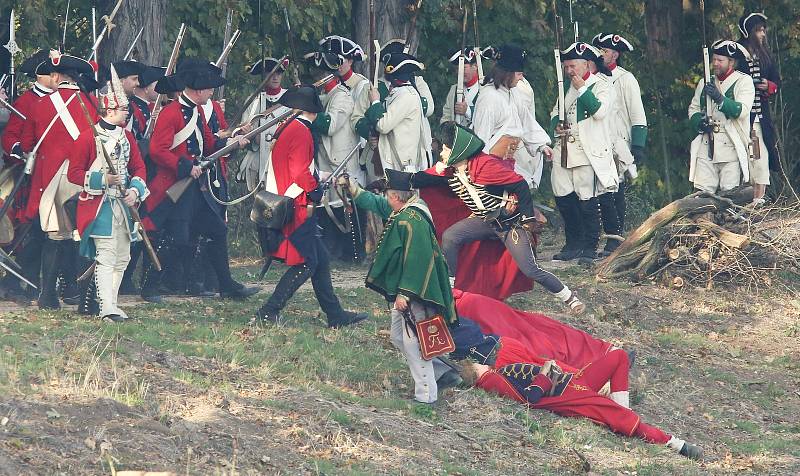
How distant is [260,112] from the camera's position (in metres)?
14.8

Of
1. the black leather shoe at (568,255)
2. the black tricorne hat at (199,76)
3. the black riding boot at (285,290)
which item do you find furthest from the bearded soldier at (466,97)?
the black riding boot at (285,290)

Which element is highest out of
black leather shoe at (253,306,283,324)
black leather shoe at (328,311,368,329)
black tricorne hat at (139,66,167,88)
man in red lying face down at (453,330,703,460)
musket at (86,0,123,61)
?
musket at (86,0,123,61)

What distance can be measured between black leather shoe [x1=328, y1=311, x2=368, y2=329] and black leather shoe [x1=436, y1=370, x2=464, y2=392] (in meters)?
1.82

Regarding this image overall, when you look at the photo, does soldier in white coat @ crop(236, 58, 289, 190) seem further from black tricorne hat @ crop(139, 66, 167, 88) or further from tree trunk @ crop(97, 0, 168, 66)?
black tricorne hat @ crop(139, 66, 167, 88)

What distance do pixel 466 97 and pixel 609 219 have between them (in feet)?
6.14

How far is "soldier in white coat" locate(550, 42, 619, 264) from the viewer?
15.5 meters

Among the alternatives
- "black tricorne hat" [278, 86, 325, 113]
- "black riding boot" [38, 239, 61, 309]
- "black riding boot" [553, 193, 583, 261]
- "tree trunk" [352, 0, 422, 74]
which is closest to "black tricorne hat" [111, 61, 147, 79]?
"black riding boot" [38, 239, 61, 309]

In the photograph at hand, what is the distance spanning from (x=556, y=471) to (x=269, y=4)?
8382 millimetres

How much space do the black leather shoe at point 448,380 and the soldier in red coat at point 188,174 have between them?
3.34 metres

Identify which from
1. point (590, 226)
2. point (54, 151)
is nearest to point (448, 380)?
point (54, 151)

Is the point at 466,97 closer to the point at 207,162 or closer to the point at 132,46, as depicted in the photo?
the point at 132,46

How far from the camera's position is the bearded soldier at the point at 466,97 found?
15484mm

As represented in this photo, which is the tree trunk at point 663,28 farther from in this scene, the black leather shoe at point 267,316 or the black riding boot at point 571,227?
the black leather shoe at point 267,316

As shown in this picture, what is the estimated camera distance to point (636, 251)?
14977 millimetres
